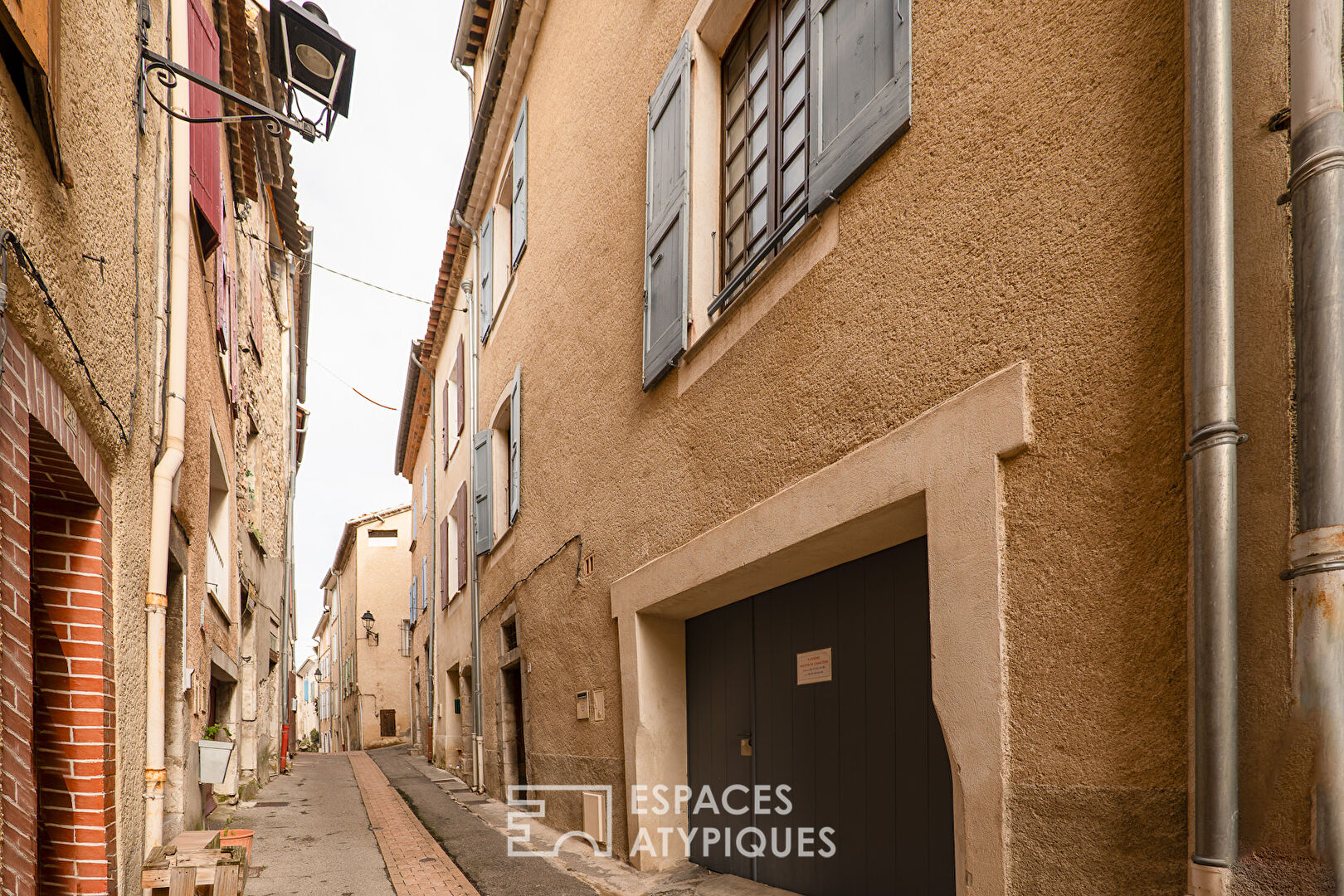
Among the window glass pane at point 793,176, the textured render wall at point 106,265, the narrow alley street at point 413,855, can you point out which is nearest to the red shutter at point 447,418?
the narrow alley street at point 413,855

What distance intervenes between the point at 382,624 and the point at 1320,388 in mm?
28905

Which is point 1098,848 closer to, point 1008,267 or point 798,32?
point 1008,267

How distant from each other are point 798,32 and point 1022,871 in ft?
12.6

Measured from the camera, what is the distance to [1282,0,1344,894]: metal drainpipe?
2.16m

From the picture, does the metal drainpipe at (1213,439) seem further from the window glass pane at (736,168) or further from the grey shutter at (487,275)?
the grey shutter at (487,275)

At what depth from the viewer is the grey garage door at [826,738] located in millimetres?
4195

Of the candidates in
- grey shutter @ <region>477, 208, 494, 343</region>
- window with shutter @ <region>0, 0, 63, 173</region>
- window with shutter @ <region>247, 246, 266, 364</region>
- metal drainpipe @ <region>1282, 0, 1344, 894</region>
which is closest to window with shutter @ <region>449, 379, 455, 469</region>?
window with shutter @ <region>247, 246, 266, 364</region>

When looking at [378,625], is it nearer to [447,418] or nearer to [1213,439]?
[447,418]

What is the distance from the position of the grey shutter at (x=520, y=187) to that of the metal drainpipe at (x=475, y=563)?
94.0 inches

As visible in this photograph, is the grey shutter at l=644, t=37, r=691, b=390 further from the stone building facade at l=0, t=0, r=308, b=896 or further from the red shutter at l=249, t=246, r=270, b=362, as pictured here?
the red shutter at l=249, t=246, r=270, b=362

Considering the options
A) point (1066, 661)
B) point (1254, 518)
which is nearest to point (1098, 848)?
point (1066, 661)

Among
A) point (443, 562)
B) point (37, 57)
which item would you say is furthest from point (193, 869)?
point (443, 562)

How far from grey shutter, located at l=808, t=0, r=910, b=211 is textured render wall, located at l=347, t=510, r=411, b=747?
24.9 m

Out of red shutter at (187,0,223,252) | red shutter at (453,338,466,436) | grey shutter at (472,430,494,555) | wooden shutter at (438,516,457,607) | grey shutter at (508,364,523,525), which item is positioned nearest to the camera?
red shutter at (187,0,223,252)
